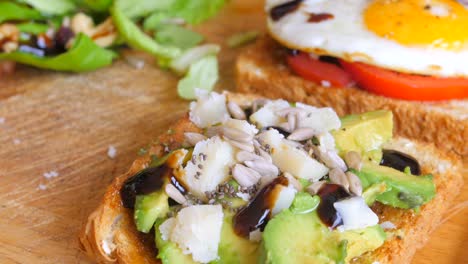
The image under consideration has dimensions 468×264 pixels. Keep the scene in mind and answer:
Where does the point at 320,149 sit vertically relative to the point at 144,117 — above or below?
above

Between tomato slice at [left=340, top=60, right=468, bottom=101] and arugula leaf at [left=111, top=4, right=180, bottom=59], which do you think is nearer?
tomato slice at [left=340, top=60, right=468, bottom=101]

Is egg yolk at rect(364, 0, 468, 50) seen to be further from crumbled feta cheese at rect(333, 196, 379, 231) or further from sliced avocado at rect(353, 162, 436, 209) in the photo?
crumbled feta cheese at rect(333, 196, 379, 231)

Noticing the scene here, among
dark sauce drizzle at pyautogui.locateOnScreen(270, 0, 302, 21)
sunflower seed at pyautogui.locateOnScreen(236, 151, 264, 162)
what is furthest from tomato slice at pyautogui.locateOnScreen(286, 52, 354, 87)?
sunflower seed at pyautogui.locateOnScreen(236, 151, 264, 162)

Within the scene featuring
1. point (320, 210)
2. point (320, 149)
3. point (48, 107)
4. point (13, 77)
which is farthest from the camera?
point (13, 77)

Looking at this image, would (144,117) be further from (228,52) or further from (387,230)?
(387,230)

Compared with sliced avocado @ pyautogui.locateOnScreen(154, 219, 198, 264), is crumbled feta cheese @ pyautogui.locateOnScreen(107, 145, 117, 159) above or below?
below

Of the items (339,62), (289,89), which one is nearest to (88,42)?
(289,89)
